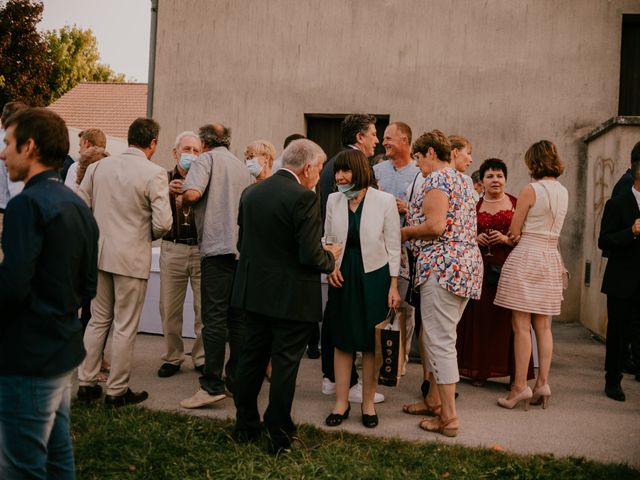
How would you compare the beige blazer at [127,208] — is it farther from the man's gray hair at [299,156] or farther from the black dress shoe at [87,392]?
the man's gray hair at [299,156]

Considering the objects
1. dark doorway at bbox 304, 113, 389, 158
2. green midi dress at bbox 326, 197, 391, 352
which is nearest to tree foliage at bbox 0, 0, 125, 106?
dark doorway at bbox 304, 113, 389, 158

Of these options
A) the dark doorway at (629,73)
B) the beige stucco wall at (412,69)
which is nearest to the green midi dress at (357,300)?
the beige stucco wall at (412,69)

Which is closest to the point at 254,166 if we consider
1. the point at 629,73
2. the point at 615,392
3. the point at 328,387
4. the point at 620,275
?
the point at 328,387

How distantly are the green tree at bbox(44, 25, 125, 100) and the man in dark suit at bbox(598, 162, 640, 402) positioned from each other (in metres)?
41.9

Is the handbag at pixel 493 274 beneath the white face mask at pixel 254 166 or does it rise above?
beneath

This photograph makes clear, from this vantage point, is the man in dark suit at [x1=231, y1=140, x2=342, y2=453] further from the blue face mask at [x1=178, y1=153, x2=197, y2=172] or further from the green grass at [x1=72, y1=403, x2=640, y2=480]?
the blue face mask at [x1=178, y1=153, x2=197, y2=172]

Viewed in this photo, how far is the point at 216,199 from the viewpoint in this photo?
203 inches

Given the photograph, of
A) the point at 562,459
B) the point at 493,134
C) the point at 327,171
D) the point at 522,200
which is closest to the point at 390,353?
the point at 562,459

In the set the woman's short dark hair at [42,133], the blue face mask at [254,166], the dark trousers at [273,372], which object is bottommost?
the dark trousers at [273,372]

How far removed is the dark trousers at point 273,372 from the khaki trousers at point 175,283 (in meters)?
1.83

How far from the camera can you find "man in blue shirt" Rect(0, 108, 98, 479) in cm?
248

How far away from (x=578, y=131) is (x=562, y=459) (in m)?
6.44

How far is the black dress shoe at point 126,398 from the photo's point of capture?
489 cm

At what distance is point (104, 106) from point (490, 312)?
33.2 meters
